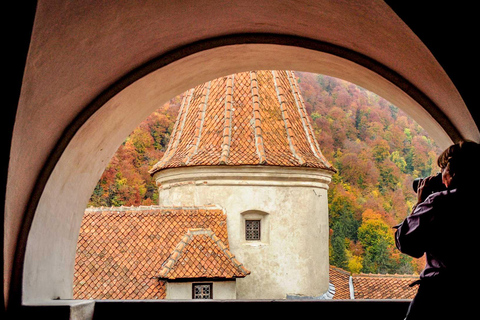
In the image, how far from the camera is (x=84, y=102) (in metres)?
3.69

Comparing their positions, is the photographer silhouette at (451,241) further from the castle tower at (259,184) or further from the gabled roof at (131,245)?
the castle tower at (259,184)

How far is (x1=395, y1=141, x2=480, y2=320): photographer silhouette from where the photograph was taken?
2.39 m

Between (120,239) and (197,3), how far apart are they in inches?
558

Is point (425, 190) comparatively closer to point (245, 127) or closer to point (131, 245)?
point (131, 245)

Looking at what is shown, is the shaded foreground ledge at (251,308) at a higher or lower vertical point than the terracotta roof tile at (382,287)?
higher

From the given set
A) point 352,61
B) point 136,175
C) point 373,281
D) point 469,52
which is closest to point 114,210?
point 373,281

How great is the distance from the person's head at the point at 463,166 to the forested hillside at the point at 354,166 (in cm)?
3883

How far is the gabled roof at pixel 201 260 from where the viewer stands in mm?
15289

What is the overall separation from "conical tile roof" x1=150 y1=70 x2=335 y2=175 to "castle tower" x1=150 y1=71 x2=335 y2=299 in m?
0.03

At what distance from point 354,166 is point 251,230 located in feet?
115

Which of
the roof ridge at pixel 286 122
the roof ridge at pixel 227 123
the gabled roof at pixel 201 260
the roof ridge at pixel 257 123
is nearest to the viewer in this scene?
the gabled roof at pixel 201 260

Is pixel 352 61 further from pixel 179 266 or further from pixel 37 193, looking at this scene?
pixel 179 266

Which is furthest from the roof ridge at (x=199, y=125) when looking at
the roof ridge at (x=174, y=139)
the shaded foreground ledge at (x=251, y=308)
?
the shaded foreground ledge at (x=251, y=308)

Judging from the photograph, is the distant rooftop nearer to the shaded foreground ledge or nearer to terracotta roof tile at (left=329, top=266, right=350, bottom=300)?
terracotta roof tile at (left=329, top=266, right=350, bottom=300)
